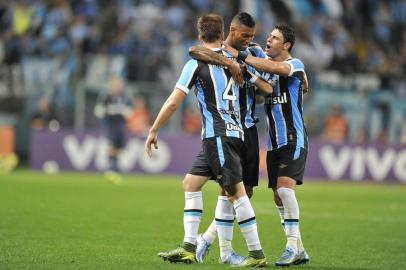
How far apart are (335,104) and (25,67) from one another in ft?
27.2

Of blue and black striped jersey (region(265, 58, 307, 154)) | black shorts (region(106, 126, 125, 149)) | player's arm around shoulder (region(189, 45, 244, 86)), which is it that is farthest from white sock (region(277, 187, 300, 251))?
black shorts (region(106, 126, 125, 149))

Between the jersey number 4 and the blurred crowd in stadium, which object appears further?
the blurred crowd in stadium

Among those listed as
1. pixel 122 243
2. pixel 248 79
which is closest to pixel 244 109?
pixel 248 79

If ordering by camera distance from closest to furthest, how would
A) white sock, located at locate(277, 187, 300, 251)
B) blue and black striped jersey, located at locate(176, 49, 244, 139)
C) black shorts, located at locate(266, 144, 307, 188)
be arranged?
blue and black striped jersey, located at locate(176, 49, 244, 139) < white sock, located at locate(277, 187, 300, 251) < black shorts, located at locate(266, 144, 307, 188)

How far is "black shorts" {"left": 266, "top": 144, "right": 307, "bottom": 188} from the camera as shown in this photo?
27.9 feet

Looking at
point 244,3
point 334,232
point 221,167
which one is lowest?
point 334,232

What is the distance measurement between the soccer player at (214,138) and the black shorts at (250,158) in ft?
0.79

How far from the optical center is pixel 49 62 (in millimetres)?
23547

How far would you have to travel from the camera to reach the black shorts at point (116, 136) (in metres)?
22.0

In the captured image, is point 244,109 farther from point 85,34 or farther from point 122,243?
point 85,34

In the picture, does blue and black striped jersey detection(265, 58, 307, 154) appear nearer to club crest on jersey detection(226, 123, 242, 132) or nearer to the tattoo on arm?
club crest on jersey detection(226, 123, 242, 132)

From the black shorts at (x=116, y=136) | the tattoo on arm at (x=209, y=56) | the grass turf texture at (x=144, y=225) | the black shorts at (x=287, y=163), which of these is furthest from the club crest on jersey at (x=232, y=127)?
the black shorts at (x=116, y=136)

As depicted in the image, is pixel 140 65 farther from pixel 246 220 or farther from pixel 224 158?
pixel 246 220

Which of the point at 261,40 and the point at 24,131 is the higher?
the point at 261,40
